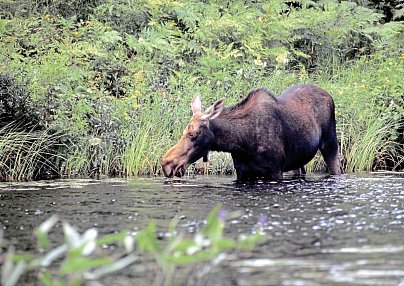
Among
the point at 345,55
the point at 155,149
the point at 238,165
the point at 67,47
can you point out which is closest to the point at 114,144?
the point at 155,149

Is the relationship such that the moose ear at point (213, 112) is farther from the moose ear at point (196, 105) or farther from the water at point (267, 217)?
the water at point (267, 217)

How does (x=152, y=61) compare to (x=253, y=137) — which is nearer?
(x=253, y=137)

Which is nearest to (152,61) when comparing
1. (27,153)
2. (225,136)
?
(27,153)

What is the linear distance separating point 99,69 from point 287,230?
454 inches

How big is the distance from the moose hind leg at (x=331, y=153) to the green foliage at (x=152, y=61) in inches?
70.3

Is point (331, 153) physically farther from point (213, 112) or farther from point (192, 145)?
point (192, 145)

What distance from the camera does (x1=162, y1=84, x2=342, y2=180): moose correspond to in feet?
34.0

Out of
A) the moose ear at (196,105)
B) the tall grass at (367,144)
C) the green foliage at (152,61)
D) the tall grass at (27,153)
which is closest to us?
the moose ear at (196,105)

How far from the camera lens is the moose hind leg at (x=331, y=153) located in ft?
41.0

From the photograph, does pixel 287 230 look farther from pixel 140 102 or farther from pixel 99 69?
pixel 99 69

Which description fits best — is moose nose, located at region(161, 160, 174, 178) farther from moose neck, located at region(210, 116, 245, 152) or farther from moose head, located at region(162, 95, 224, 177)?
moose neck, located at region(210, 116, 245, 152)

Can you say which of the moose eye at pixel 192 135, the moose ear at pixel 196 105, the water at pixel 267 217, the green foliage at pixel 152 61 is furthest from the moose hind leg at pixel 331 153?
the moose eye at pixel 192 135

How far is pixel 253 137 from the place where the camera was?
10.8m

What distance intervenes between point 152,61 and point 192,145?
6.81m
